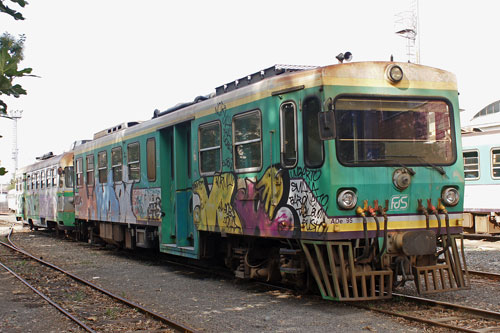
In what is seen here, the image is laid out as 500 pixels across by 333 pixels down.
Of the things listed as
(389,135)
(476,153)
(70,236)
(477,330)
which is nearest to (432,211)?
(389,135)

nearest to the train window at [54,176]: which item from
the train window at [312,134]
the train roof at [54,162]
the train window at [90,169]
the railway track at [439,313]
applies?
the train roof at [54,162]

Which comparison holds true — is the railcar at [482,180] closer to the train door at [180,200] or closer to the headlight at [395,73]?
the train door at [180,200]

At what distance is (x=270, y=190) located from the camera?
27.3ft

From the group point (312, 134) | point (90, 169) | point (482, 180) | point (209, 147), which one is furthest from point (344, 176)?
point (482, 180)

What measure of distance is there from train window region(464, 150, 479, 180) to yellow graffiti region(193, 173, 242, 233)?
1115cm

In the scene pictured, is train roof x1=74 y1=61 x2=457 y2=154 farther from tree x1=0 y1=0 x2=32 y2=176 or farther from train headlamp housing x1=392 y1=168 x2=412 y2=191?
tree x1=0 y1=0 x2=32 y2=176

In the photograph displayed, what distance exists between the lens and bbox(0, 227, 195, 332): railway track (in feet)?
23.9

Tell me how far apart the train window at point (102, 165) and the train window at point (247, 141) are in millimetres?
7153

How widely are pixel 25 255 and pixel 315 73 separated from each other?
11.3 m

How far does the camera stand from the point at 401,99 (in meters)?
7.89

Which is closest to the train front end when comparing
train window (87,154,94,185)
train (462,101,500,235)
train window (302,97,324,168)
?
A: train window (302,97,324,168)

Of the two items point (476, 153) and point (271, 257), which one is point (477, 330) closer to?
point (271, 257)

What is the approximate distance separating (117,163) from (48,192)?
32.1ft

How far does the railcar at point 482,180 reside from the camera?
699 inches
